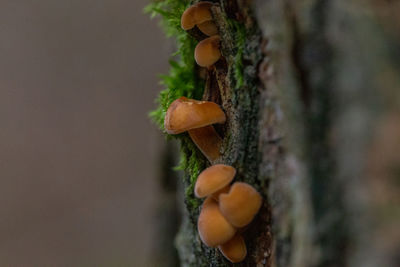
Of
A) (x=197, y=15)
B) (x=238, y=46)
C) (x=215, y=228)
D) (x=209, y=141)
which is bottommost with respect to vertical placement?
(x=215, y=228)

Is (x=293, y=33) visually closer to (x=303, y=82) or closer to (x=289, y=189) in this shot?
(x=303, y=82)

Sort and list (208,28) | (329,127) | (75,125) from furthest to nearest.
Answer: (75,125)
(208,28)
(329,127)

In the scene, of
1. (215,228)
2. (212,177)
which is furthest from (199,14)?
(215,228)

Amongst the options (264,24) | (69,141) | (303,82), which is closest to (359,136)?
(303,82)

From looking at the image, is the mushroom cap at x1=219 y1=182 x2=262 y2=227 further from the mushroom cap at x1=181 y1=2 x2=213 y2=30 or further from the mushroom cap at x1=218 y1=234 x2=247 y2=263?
the mushroom cap at x1=181 y1=2 x2=213 y2=30

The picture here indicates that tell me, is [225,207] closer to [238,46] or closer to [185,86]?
[238,46]

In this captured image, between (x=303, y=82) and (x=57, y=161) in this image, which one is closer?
(x=303, y=82)
